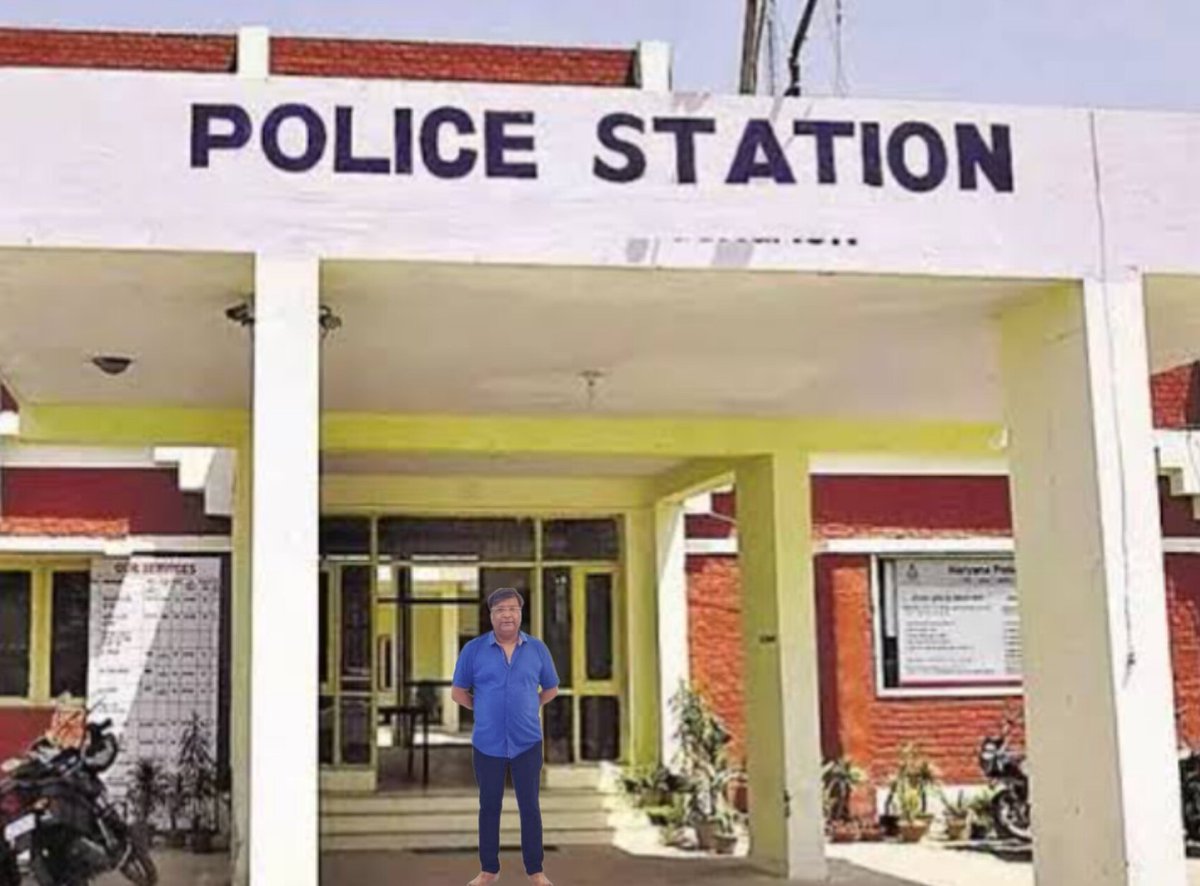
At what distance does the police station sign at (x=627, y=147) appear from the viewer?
7.00 meters

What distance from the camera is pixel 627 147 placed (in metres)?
7.25

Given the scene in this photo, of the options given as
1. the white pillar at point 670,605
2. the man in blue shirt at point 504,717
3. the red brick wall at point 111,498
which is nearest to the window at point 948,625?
the white pillar at point 670,605

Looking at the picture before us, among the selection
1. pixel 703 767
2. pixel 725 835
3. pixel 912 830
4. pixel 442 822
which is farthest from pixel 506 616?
pixel 912 830

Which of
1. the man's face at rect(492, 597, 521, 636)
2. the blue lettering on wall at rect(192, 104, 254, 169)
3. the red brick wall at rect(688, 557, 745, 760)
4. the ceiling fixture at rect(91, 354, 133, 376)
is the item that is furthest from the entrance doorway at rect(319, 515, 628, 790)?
the blue lettering on wall at rect(192, 104, 254, 169)

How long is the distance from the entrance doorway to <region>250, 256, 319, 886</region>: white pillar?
22.1ft

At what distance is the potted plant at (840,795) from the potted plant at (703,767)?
0.76 metres

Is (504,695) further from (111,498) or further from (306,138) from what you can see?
(111,498)

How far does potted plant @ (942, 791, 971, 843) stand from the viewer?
1312 centimetres

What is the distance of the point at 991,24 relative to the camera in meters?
10.4

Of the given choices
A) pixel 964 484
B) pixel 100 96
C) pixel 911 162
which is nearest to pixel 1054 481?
pixel 911 162

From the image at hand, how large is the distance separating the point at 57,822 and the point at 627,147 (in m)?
4.70

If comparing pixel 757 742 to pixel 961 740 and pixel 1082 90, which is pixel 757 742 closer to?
pixel 961 740

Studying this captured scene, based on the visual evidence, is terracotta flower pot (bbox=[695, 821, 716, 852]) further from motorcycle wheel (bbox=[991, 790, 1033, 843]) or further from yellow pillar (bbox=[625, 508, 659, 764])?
motorcycle wheel (bbox=[991, 790, 1033, 843])

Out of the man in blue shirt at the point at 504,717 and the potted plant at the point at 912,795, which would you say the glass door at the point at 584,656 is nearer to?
the potted plant at the point at 912,795
